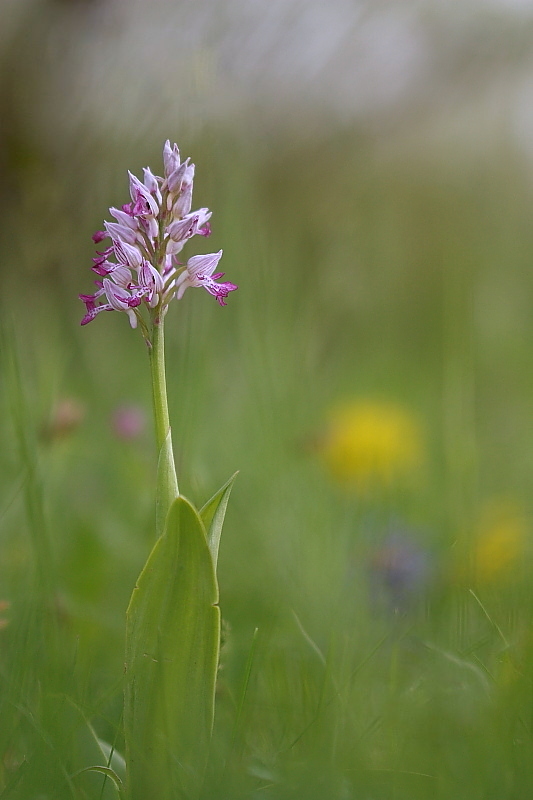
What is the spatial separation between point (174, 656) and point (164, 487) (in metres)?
0.09

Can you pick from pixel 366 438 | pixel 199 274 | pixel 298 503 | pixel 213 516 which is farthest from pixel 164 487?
pixel 366 438

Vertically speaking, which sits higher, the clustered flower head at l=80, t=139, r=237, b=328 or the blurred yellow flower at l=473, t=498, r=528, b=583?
the clustered flower head at l=80, t=139, r=237, b=328

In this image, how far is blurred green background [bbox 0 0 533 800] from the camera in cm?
41

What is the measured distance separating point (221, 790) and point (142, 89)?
69 centimetres

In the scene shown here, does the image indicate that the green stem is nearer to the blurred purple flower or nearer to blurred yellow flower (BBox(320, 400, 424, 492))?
the blurred purple flower

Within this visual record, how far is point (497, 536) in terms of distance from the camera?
0.78m

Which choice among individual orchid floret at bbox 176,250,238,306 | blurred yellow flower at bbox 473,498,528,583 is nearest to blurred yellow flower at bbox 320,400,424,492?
blurred yellow flower at bbox 473,498,528,583

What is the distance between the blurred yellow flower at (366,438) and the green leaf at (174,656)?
0.56m

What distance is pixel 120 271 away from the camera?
0.45m

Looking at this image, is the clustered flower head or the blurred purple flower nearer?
the clustered flower head

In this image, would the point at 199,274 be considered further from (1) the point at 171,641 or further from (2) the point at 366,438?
(2) the point at 366,438

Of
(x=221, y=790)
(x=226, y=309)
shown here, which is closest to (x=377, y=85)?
(x=226, y=309)

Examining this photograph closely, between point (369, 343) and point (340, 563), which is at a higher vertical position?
point (369, 343)

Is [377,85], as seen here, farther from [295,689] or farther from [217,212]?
[295,689]
